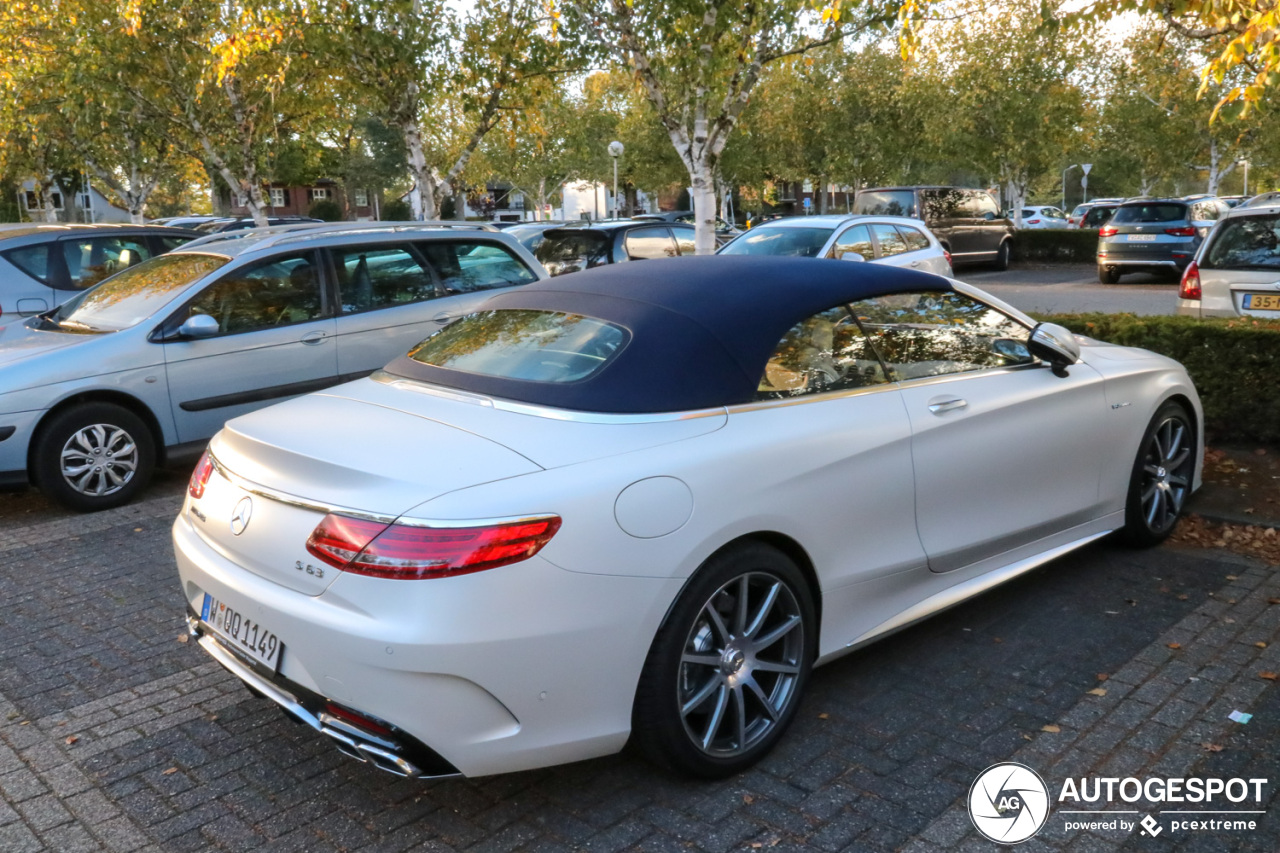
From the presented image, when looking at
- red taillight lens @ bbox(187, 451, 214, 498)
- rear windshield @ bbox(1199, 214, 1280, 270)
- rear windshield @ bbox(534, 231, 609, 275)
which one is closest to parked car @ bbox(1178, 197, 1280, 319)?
rear windshield @ bbox(1199, 214, 1280, 270)

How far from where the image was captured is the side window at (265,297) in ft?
24.4

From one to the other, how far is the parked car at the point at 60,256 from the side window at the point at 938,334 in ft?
25.8

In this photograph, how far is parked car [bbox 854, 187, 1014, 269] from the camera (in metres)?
23.2

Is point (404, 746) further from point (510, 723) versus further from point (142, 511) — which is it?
point (142, 511)

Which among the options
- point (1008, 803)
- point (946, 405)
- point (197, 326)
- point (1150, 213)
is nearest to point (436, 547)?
point (1008, 803)

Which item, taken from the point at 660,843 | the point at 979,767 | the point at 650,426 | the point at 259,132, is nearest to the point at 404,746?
the point at 660,843

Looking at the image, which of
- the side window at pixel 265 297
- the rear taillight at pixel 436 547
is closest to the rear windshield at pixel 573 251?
the side window at pixel 265 297

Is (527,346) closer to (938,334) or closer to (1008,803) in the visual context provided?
(938,334)

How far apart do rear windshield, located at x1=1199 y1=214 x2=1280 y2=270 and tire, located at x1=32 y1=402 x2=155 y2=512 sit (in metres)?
8.07

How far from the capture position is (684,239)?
14.0 meters

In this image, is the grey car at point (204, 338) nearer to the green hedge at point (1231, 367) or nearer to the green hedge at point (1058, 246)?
the green hedge at point (1231, 367)

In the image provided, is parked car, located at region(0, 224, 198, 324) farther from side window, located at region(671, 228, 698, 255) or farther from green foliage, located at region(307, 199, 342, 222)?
green foliage, located at region(307, 199, 342, 222)

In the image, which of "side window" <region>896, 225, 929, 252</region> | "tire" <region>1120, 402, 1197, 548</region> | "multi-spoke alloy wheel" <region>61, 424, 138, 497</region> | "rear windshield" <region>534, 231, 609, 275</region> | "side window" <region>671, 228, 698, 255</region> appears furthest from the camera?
"side window" <region>671, 228, 698, 255</region>

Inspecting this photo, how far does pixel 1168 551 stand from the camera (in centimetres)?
558
